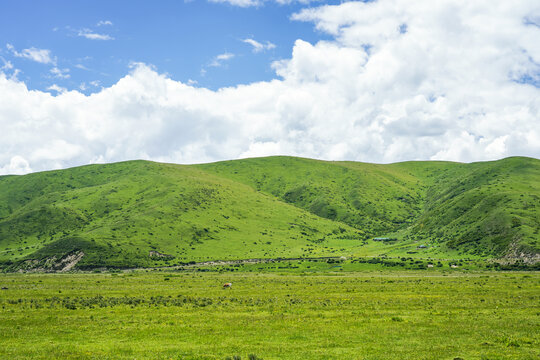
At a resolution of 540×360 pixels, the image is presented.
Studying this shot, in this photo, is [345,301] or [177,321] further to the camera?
[345,301]

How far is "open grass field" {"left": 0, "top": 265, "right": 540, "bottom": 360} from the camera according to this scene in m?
27.8

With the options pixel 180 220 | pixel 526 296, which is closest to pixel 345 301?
pixel 526 296

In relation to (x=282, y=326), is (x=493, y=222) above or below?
above

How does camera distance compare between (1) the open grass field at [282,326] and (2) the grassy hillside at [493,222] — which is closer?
(1) the open grass field at [282,326]

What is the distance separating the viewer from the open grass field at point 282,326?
27.8 meters

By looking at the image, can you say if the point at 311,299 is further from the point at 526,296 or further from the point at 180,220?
the point at 180,220

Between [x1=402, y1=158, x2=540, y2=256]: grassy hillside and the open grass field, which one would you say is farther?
[x1=402, y1=158, x2=540, y2=256]: grassy hillside

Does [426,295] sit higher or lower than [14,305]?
lower

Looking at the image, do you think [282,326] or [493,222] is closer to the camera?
[282,326]

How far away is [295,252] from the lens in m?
172

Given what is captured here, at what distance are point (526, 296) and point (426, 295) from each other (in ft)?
44.8

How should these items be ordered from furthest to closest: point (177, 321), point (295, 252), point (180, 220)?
point (180, 220) < point (295, 252) < point (177, 321)

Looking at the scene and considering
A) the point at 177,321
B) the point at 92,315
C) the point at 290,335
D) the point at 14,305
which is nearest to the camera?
the point at 290,335

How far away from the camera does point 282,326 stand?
36844 millimetres
